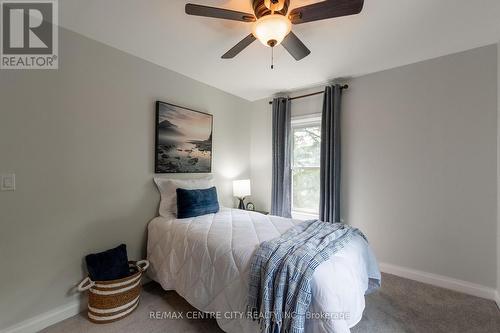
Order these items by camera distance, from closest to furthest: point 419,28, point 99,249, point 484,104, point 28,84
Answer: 1. point 28,84
2. point 419,28
3. point 99,249
4. point 484,104

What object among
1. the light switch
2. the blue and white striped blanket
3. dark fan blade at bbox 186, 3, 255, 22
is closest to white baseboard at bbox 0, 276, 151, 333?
the light switch

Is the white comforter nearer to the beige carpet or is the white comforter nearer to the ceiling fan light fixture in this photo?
the beige carpet

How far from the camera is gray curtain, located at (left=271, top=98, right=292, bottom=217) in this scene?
3.46m

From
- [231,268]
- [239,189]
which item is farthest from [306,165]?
[231,268]

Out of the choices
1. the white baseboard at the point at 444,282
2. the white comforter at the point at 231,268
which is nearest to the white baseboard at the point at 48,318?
the white comforter at the point at 231,268

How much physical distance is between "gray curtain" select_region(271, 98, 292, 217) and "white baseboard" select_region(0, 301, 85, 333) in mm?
2617

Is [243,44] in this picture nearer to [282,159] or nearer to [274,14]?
[274,14]

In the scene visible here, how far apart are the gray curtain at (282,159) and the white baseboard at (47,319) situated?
2.62m

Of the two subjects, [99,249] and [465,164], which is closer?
[99,249]

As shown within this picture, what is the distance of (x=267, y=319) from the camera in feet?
4.06

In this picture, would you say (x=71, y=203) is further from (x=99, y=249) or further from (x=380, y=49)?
(x=380, y=49)

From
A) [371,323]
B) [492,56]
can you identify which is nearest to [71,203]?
[371,323]

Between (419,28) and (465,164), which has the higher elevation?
(419,28)

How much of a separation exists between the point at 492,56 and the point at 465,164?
1.11 m
